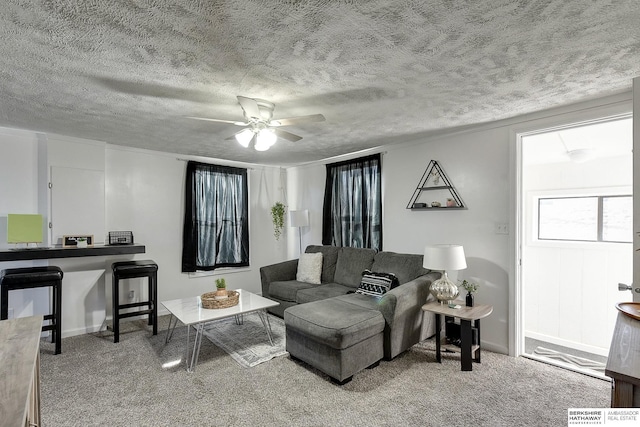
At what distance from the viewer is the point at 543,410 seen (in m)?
2.18

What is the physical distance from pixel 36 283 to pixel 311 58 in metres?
3.36

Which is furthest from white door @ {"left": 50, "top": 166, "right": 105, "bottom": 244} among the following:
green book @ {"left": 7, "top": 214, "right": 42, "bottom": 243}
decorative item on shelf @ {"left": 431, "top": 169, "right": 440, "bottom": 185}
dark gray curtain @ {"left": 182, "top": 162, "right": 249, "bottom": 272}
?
decorative item on shelf @ {"left": 431, "top": 169, "right": 440, "bottom": 185}

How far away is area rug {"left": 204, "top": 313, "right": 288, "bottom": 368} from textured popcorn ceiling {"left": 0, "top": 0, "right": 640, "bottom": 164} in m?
2.28

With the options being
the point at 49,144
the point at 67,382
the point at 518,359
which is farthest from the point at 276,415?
the point at 49,144

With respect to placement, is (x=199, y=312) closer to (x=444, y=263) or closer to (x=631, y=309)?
(x=444, y=263)

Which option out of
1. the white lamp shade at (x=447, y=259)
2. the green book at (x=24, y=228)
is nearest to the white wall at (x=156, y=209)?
the green book at (x=24, y=228)

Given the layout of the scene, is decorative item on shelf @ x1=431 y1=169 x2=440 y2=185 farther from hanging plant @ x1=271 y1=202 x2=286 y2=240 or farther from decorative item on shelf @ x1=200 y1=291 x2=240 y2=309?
hanging plant @ x1=271 y1=202 x2=286 y2=240

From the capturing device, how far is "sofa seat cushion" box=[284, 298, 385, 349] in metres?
2.49

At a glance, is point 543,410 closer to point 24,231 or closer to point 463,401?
point 463,401

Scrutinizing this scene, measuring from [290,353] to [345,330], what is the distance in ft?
2.55

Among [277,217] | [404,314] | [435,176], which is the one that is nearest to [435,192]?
[435,176]

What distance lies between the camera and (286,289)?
400 cm

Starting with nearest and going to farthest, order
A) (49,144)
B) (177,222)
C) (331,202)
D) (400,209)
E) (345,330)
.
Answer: (345,330), (49,144), (400,209), (177,222), (331,202)

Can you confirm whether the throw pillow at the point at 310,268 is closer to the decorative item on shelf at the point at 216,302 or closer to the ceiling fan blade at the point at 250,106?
the decorative item on shelf at the point at 216,302
